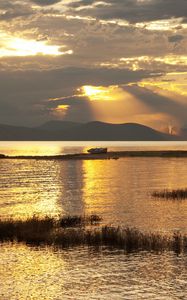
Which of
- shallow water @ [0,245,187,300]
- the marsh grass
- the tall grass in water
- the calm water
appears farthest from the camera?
the tall grass in water

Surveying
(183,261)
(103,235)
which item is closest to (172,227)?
(103,235)

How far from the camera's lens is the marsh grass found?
3762 cm

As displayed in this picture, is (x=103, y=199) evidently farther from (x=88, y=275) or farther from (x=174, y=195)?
(x=88, y=275)

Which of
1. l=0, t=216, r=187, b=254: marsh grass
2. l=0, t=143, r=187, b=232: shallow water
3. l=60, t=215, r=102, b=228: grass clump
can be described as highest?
l=0, t=143, r=187, b=232: shallow water

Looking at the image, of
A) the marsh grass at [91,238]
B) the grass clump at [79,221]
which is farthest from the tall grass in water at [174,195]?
the marsh grass at [91,238]

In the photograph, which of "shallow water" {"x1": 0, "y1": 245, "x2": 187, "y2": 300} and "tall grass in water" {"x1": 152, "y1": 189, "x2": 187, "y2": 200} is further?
"tall grass in water" {"x1": 152, "y1": 189, "x2": 187, "y2": 200}

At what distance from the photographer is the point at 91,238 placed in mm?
39344

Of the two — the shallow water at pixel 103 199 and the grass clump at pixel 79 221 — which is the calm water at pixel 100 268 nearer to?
the shallow water at pixel 103 199

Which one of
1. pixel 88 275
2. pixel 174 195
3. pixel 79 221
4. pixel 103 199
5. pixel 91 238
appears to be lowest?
pixel 88 275

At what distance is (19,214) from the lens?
183 feet

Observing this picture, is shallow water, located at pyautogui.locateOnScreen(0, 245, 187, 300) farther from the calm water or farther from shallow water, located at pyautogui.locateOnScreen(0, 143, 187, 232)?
shallow water, located at pyautogui.locateOnScreen(0, 143, 187, 232)

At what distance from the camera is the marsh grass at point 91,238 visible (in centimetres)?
3762

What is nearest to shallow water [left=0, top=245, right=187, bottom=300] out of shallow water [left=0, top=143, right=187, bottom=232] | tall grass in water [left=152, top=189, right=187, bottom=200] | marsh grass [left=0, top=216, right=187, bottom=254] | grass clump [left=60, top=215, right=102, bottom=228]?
marsh grass [left=0, top=216, right=187, bottom=254]

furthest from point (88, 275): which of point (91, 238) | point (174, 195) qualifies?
point (174, 195)
